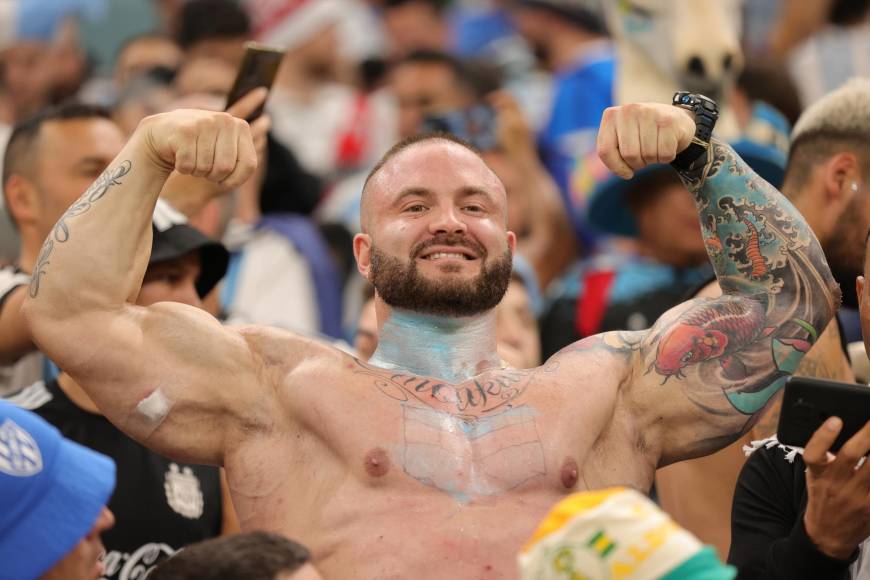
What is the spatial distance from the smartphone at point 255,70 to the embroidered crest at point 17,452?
6.02 ft

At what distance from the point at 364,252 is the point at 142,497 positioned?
3.23ft

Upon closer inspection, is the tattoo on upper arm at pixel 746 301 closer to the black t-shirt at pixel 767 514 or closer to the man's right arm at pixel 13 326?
the black t-shirt at pixel 767 514

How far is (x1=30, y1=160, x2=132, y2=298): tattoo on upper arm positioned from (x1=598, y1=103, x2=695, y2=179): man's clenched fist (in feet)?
4.00

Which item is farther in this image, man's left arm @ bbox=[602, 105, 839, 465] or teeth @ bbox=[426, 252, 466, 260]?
teeth @ bbox=[426, 252, 466, 260]

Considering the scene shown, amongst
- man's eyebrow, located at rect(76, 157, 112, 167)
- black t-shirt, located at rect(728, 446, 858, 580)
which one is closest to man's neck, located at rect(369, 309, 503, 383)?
black t-shirt, located at rect(728, 446, 858, 580)

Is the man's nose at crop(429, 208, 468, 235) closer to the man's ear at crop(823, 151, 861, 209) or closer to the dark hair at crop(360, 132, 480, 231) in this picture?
the dark hair at crop(360, 132, 480, 231)

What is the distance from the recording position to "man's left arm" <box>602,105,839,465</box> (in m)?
4.23

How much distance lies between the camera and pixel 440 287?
4.42 meters

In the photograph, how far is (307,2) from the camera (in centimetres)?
916

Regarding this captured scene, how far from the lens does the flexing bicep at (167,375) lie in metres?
4.05

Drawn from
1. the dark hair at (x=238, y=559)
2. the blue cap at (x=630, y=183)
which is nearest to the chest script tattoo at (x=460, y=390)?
the dark hair at (x=238, y=559)

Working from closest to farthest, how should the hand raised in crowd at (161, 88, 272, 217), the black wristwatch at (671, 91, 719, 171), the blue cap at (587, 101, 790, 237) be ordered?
the black wristwatch at (671, 91, 719, 171)
the hand raised in crowd at (161, 88, 272, 217)
the blue cap at (587, 101, 790, 237)

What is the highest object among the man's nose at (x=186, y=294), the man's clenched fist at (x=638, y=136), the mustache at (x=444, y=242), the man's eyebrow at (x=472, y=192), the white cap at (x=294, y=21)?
the man's clenched fist at (x=638, y=136)

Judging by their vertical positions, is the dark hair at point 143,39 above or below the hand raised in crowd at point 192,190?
below
